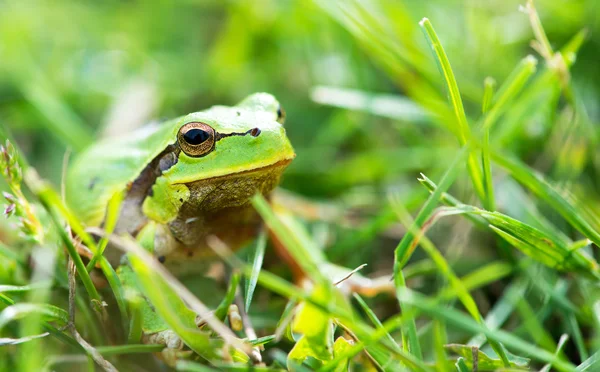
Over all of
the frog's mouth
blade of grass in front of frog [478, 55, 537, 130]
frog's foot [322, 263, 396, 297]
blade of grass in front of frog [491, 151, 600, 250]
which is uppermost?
blade of grass in front of frog [478, 55, 537, 130]

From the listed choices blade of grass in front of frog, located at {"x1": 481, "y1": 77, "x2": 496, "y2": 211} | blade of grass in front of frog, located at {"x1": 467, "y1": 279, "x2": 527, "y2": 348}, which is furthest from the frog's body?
blade of grass in front of frog, located at {"x1": 467, "y1": 279, "x2": 527, "y2": 348}

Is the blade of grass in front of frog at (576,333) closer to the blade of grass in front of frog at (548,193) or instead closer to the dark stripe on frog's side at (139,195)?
the blade of grass in front of frog at (548,193)

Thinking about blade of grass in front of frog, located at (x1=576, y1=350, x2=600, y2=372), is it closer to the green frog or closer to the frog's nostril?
the green frog

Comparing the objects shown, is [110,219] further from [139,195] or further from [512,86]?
[512,86]

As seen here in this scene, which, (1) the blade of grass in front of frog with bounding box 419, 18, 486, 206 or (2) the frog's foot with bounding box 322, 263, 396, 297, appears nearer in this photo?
(1) the blade of grass in front of frog with bounding box 419, 18, 486, 206

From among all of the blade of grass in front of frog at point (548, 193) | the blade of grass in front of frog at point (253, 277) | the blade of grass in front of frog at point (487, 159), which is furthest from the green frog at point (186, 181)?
the blade of grass in front of frog at point (548, 193)

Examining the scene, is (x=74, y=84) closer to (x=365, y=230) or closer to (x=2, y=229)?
(x=2, y=229)
